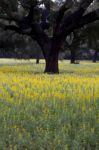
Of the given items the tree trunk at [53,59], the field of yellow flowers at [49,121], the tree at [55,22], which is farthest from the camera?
the tree trunk at [53,59]

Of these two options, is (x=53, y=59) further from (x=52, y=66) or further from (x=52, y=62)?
(x=52, y=66)

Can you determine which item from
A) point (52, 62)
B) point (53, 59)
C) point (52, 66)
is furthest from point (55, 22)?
point (52, 66)

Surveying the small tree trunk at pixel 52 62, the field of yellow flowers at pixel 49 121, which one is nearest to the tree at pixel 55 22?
the small tree trunk at pixel 52 62

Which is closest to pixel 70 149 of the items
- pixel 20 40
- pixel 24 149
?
pixel 24 149

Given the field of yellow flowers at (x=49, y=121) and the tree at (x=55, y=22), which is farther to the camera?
the tree at (x=55, y=22)

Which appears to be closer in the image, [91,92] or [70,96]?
[70,96]

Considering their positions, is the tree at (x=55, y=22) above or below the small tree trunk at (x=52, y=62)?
above

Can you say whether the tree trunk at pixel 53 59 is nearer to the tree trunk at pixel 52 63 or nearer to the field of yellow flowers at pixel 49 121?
the tree trunk at pixel 52 63

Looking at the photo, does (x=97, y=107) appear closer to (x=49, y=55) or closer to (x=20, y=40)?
(x=49, y=55)

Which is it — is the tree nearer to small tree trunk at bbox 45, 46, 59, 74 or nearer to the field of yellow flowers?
small tree trunk at bbox 45, 46, 59, 74

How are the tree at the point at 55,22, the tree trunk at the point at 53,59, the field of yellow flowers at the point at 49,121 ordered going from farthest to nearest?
the tree trunk at the point at 53,59
the tree at the point at 55,22
the field of yellow flowers at the point at 49,121

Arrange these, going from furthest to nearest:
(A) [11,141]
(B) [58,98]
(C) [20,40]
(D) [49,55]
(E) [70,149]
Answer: (C) [20,40] < (D) [49,55] < (B) [58,98] < (A) [11,141] < (E) [70,149]

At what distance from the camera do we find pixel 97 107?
10.8m

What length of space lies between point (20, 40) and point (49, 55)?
23765 millimetres
